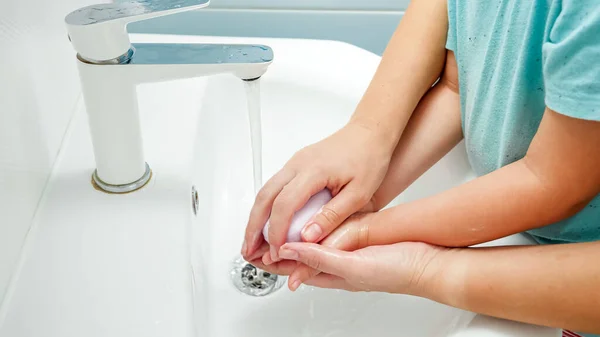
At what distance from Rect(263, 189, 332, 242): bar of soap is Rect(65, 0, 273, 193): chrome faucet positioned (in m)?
0.12

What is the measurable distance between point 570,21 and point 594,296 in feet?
0.62

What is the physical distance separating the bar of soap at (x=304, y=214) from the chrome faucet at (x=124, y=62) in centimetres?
12

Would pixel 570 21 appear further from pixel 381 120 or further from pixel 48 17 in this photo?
pixel 48 17

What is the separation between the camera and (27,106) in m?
0.52

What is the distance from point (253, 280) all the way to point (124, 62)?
0.82 ft

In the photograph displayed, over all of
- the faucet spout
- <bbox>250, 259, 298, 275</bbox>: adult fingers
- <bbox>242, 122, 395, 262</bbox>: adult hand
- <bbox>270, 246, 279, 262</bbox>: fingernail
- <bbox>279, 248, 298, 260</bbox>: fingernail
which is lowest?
<bbox>250, 259, 298, 275</bbox>: adult fingers

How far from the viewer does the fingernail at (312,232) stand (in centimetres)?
52

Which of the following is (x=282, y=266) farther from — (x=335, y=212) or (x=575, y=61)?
(x=575, y=61)

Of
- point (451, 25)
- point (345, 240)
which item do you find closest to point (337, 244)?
point (345, 240)

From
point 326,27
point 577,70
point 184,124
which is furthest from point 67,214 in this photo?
point 326,27

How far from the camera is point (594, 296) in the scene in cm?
43

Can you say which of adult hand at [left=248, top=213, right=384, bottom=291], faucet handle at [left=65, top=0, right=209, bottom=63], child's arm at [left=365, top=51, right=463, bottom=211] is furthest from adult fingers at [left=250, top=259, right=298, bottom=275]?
faucet handle at [left=65, top=0, right=209, bottom=63]

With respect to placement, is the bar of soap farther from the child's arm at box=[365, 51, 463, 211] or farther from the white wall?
the white wall

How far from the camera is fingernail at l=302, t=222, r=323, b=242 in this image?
0.52 m
